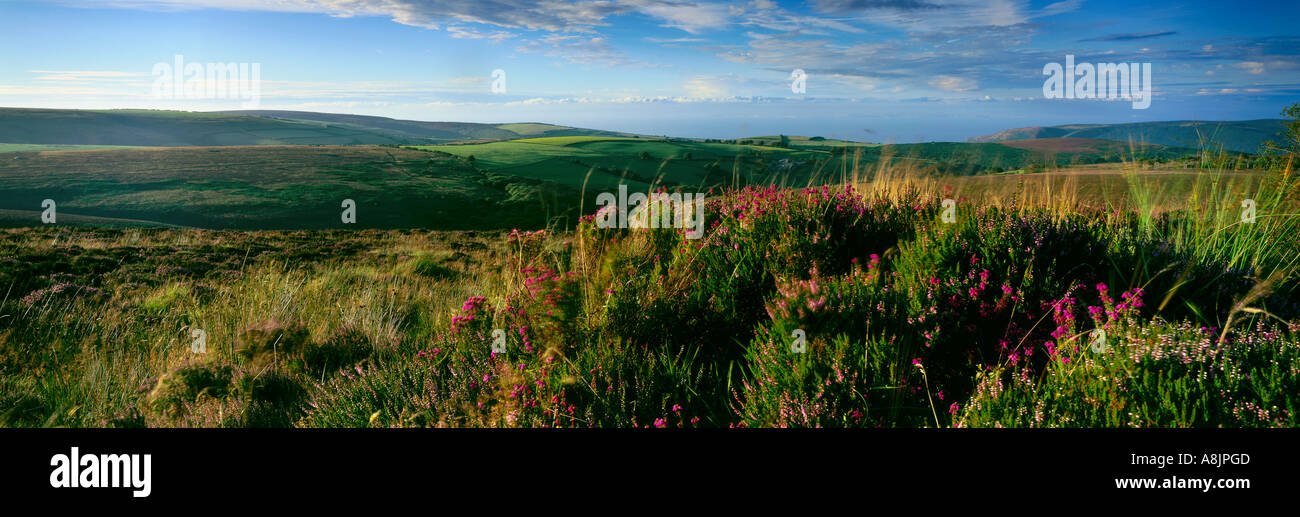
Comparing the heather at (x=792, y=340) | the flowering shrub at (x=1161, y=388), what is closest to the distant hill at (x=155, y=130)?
the heather at (x=792, y=340)

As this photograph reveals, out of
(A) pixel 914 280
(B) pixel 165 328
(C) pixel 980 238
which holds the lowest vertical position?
(B) pixel 165 328

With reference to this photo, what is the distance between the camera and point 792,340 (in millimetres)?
3342

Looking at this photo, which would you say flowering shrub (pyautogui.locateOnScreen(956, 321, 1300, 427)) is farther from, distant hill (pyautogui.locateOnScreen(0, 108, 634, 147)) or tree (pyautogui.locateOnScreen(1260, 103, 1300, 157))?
distant hill (pyautogui.locateOnScreen(0, 108, 634, 147))

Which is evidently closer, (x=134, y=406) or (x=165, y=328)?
(x=134, y=406)

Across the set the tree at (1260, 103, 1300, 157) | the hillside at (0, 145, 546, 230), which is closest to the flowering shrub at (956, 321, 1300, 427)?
the tree at (1260, 103, 1300, 157)

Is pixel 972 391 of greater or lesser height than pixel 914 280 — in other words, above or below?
below

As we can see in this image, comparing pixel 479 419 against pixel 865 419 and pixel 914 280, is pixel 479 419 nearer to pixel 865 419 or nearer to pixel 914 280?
pixel 865 419

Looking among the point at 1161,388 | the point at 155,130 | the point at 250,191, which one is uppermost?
the point at 155,130

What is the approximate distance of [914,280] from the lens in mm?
3992

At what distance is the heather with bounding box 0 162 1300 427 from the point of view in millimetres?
2883

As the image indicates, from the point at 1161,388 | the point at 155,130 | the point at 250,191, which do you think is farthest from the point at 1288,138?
the point at 155,130

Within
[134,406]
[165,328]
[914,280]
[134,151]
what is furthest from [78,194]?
[914,280]

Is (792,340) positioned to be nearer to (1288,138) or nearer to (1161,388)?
(1161,388)
